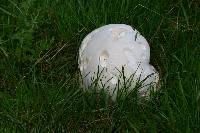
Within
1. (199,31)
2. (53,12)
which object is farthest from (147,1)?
(53,12)

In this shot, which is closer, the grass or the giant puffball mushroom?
the grass

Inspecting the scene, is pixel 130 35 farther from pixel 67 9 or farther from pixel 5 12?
pixel 5 12

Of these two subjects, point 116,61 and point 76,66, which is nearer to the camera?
point 116,61

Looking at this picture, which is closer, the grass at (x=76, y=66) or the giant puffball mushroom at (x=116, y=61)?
the grass at (x=76, y=66)
